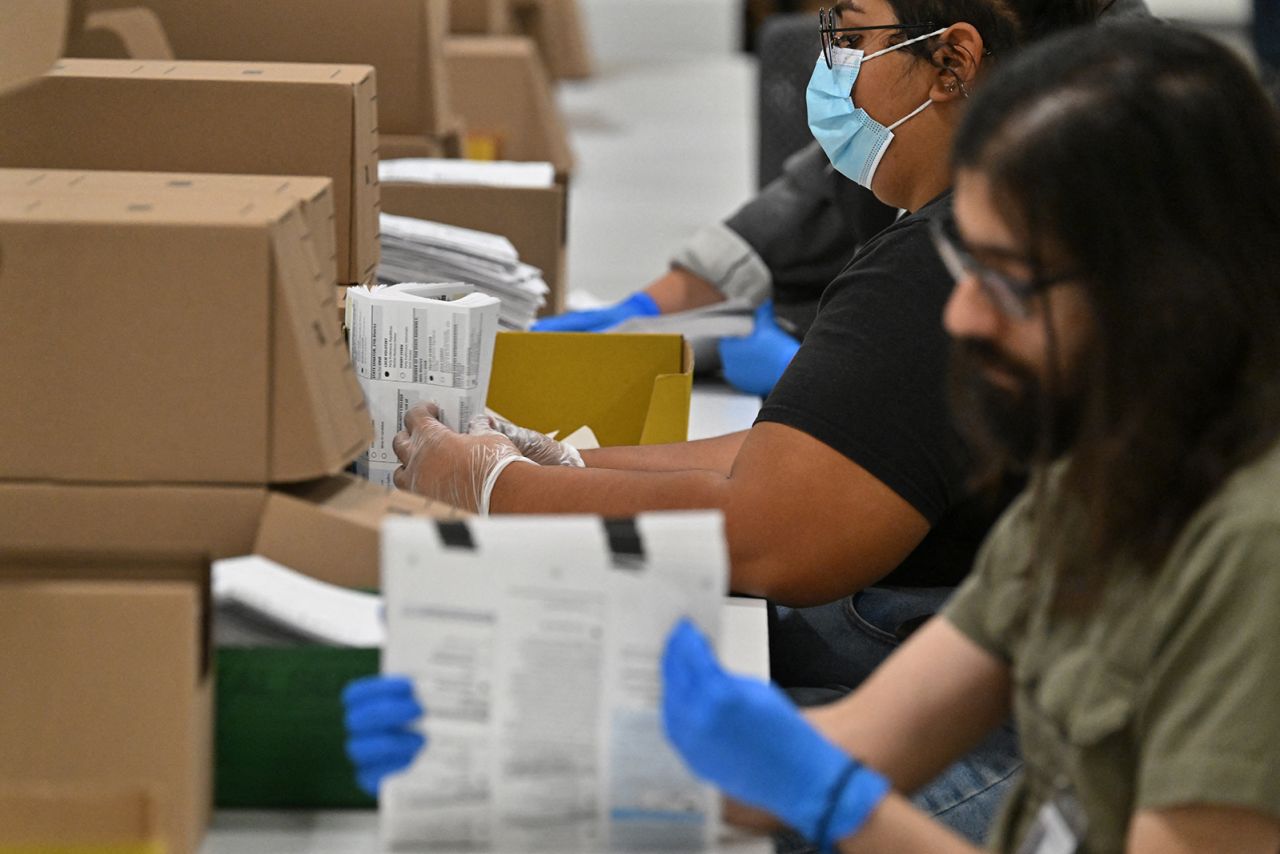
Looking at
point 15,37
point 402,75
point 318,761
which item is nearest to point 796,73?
point 402,75

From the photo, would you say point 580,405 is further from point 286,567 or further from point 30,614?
point 30,614

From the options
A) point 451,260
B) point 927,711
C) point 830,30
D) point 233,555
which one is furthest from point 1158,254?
point 451,260

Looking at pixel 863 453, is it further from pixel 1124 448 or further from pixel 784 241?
pixel 784 241

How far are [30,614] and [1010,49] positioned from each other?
1353 mm

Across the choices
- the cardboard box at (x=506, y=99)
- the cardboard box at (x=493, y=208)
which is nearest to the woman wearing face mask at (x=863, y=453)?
the cardboard box at (x=493, y=208)

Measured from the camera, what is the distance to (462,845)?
1.24 metres

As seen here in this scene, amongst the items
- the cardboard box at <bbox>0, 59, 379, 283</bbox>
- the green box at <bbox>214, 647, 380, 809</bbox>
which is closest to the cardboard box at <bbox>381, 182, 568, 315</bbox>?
the cardboard box at <bbox>0, 59, 379, 283</bbox>

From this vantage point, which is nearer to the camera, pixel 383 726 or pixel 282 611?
pixel 383 726

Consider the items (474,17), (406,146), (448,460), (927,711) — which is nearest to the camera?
(927,711)

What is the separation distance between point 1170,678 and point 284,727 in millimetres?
737

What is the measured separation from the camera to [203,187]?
1612mm

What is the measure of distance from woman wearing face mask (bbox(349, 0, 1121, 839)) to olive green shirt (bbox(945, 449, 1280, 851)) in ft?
1.78

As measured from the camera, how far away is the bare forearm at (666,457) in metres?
2.22

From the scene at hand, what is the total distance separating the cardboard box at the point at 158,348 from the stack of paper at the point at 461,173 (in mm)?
1580
